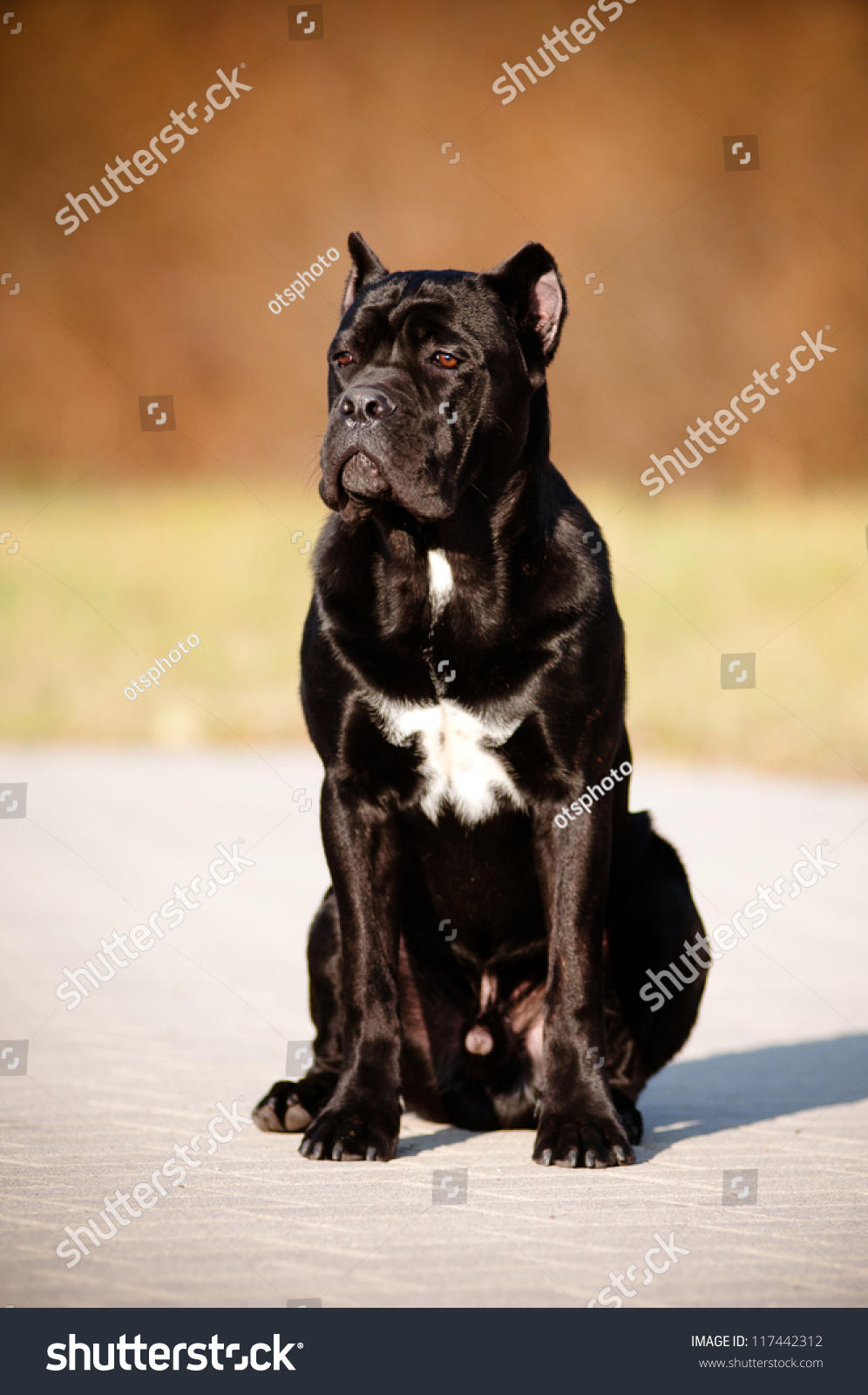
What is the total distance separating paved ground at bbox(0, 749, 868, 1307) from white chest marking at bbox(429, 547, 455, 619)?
1.29 metres

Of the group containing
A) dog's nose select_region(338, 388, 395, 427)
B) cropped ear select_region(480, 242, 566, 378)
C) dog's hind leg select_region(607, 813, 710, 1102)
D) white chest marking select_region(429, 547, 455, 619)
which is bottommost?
dog's hind leg select_region(607, 813, 710, 1102)

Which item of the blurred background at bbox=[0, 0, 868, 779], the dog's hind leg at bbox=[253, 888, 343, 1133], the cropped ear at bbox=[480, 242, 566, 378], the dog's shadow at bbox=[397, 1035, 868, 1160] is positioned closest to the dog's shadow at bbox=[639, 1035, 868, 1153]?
the dog's shadow at bbox=[397, 1035, 868, 1160]

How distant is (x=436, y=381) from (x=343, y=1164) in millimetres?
1807

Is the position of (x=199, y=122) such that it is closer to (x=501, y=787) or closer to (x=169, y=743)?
(x=169, y=743)


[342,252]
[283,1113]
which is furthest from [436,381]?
[342,252]

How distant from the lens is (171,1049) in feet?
15.3

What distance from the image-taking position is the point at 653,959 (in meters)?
3.62

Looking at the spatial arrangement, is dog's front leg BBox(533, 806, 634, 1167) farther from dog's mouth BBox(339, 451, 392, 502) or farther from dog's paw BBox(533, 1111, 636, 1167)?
dog's mouth BBox(339, 451, 392, 502)

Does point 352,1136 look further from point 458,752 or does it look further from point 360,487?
point 360,487

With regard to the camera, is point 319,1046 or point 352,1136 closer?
point 352,1136

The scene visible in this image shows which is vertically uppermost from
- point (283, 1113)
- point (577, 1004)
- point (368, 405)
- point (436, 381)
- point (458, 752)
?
point (436, 381)

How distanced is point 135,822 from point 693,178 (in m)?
21.0

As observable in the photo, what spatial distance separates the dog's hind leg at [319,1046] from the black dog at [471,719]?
12 millimetres

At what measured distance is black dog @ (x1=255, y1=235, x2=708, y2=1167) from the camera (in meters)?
3.27
